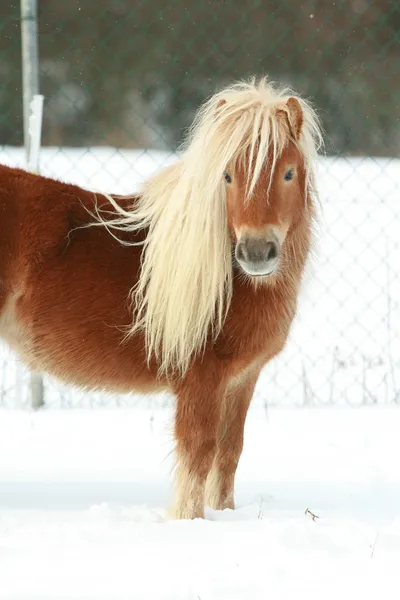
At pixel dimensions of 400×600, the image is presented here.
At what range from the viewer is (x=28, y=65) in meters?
3.97

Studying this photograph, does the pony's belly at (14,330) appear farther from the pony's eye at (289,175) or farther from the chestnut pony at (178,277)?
the pony's eye at (289,175)

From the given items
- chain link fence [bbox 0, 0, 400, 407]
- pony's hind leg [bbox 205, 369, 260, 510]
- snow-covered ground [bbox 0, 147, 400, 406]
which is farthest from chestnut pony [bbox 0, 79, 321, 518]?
chain link fence [bbox 0, 0, 400, 407]

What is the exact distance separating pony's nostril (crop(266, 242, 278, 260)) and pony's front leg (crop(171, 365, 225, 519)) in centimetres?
44

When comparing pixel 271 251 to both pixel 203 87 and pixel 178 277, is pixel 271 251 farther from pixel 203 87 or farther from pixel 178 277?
pixel 203 87

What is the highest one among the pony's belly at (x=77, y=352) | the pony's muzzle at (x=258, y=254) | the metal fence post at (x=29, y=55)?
the metal fence post at (x=29, y=55)

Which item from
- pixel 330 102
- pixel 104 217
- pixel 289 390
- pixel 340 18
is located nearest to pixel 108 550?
pixel 104 217

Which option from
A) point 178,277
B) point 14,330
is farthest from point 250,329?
point 14,330

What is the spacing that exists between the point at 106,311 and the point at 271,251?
625mm

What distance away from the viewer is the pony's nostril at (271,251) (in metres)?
2.42

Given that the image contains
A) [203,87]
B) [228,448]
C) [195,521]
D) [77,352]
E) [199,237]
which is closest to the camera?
[195,521]

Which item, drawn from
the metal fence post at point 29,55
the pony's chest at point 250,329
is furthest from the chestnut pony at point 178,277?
the metal fence post at point 29,55

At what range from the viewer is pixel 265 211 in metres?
2.48

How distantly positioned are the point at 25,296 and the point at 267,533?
1055mm

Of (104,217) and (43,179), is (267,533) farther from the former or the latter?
(43,179)
